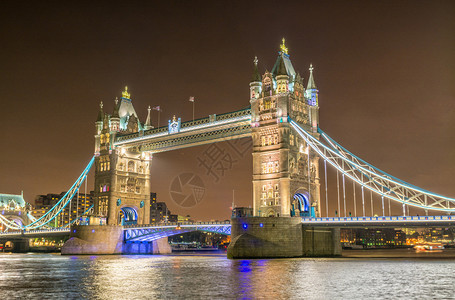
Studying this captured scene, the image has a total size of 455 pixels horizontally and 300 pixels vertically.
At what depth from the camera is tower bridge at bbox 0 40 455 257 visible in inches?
2128

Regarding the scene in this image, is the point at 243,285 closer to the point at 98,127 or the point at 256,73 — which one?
the point at 256,73

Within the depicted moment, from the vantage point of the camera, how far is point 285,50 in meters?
65.9

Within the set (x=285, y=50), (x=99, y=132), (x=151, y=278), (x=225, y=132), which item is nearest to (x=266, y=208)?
(x=225, y=132)

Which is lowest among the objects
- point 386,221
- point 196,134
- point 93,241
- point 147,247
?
point 147,247

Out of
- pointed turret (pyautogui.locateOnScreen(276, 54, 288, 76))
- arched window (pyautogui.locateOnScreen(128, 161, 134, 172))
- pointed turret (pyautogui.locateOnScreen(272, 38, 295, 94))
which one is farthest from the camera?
arched window (pyautogui.locateOnScreen(128, 161, 134, 172))

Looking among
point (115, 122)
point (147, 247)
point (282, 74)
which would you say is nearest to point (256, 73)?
point (282, 74)

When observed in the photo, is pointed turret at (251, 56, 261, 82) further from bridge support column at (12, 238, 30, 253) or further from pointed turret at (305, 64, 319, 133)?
bridge support column at (12, 238, 30, 253)

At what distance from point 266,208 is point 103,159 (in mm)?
36836

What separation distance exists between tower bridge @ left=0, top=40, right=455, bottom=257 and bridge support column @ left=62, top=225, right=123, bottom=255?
5.8 inches

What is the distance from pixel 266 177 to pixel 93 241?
3019 cm

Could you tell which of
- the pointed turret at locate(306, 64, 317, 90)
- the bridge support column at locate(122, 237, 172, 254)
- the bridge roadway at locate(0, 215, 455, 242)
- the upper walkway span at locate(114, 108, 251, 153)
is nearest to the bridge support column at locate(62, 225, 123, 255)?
the bridge roadway at locate(0, 215, 455, 242)

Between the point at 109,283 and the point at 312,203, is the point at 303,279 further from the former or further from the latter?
the point at 312,203

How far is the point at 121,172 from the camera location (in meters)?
84.8

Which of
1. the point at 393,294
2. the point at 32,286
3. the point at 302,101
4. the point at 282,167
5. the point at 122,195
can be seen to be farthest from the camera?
the point at 122,195
